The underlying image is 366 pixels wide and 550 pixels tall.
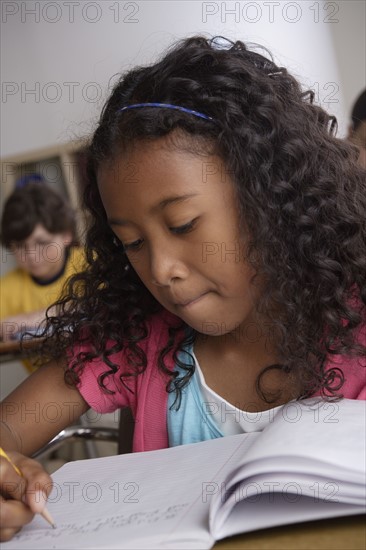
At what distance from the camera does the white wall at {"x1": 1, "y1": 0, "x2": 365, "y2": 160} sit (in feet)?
9.79

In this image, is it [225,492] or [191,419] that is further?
[191,419]

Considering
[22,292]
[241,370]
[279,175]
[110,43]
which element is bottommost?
[22,292]

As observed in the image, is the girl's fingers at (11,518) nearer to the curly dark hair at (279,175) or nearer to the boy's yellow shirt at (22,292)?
the curly dark hair at (279,175)

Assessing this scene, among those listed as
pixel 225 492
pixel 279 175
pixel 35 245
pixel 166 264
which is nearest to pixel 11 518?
pixel 225 492

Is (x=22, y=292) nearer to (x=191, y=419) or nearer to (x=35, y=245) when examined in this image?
(x=35, y=245)

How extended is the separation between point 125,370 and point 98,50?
9.68 ft

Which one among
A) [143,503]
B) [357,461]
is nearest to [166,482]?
[143,503]

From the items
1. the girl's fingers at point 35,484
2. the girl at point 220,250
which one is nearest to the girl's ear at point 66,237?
the girl at point 220,250

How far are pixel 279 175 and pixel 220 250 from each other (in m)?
0.13

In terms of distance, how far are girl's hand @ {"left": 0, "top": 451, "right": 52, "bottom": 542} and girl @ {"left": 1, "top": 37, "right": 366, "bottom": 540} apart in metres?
0.05

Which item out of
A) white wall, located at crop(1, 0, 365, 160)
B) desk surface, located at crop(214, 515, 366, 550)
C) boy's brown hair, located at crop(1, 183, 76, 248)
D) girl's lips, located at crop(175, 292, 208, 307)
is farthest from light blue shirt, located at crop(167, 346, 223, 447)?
boy's brown hair, located at crop(1, 183, 76, 248)

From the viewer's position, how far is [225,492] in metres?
0.57

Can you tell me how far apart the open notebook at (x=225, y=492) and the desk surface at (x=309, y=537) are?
0.01 m

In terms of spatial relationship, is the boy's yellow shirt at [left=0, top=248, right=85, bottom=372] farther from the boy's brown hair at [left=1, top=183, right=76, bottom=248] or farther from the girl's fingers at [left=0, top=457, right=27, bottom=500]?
the girl's fingers at [left=0, top=457, right=27, bottom=500]
